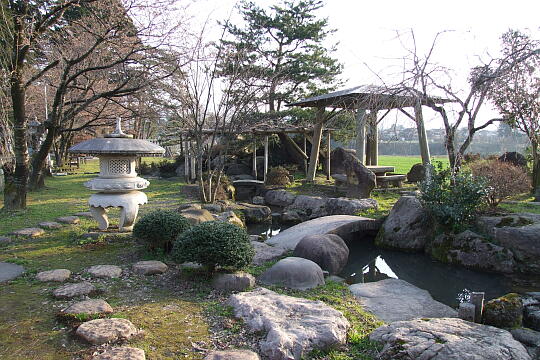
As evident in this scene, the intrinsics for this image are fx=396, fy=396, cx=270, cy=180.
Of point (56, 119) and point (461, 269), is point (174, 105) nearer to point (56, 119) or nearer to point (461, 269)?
point (56, 119)

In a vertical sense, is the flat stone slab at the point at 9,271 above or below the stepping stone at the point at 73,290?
above

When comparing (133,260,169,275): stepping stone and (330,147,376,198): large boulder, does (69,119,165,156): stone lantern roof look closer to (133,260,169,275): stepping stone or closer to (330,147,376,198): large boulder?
(133,260,169,275): stepping stone

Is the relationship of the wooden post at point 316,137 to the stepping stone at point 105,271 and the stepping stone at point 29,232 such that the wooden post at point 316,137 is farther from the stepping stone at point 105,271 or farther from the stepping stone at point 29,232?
the stepping stone at point 105,271

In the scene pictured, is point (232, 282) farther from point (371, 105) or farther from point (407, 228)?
point (371, 105)

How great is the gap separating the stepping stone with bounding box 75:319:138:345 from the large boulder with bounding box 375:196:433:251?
6181mm

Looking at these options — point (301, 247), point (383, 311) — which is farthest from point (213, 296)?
point (301, 247)

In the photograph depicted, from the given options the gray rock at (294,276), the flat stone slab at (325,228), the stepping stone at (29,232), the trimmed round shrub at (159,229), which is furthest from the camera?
the flat stone slab at (325,228)

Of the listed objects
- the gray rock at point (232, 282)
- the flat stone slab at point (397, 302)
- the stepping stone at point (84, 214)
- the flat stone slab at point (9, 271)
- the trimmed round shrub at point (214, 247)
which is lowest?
the flat stone slab at point (397, 302)

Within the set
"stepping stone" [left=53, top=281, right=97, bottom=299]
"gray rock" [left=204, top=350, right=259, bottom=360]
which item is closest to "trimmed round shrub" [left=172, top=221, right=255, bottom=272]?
"stepping stone" [left=53, top=281, right=97, bottom=299]

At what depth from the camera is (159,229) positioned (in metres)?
5.81

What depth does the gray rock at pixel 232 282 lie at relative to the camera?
474 cm

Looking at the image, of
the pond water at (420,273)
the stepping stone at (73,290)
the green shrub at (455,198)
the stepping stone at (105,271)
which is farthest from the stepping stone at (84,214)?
the green shrub at (455,198)

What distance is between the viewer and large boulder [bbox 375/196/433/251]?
816 centimetres

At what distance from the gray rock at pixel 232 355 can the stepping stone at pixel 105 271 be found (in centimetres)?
234
